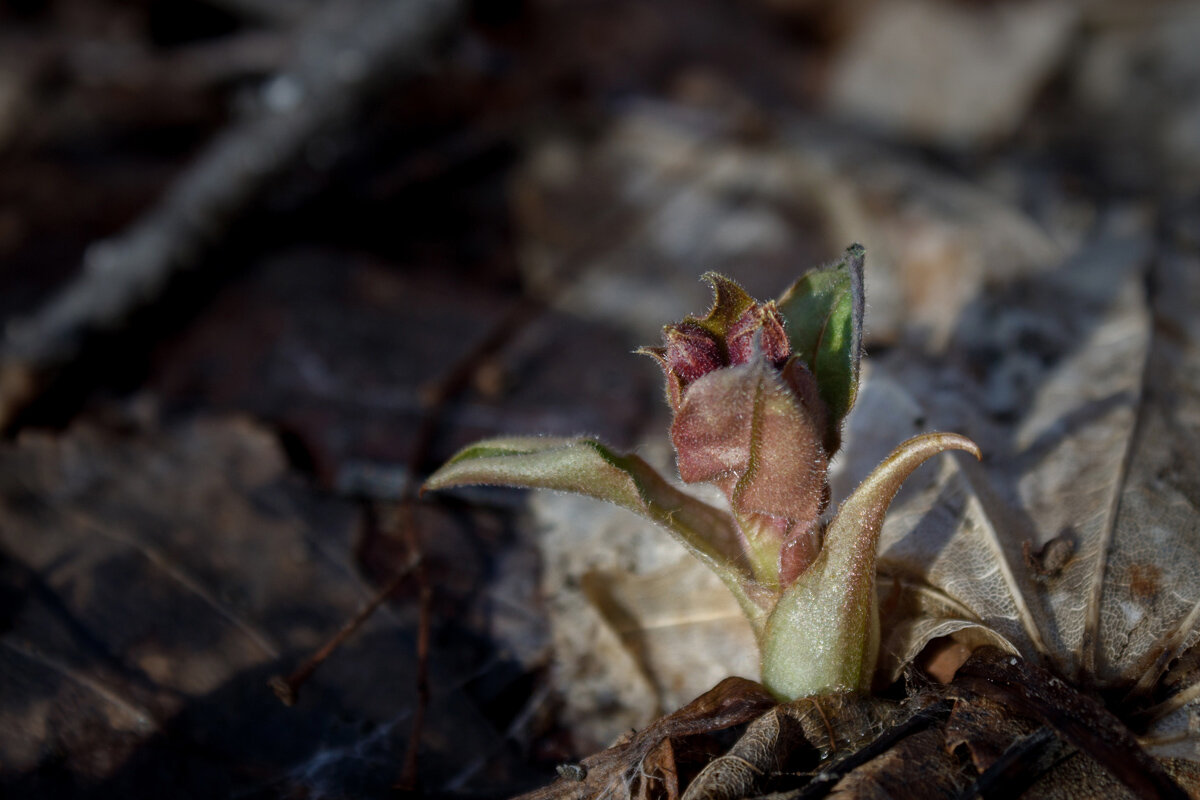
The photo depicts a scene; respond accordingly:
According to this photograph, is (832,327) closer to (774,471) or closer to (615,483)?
(774,471)

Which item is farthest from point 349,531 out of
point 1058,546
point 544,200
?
point 544,200

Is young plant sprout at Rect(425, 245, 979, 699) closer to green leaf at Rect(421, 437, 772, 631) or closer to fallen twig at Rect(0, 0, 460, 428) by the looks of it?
green leaf at Rect(421, 437, 772, 631)

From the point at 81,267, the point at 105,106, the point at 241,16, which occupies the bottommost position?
the point at 81,267

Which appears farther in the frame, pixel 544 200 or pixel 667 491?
pixel 544 200

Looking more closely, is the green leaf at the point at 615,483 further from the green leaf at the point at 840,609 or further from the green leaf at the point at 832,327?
the green leaf at the point at 832,327

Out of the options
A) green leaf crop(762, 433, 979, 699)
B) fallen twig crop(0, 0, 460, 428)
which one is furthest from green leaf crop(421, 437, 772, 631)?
fallen twig crop(0, 0, 460, 428)

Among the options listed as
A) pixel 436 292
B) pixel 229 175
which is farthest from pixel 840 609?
pixel 229 175

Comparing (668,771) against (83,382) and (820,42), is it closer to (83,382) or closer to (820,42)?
(83,382)
